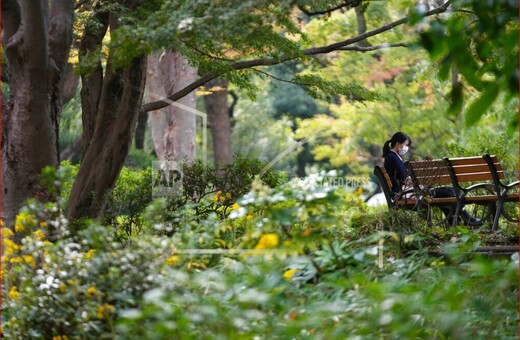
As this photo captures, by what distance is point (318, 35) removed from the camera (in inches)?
990

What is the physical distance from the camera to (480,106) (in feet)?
12.8

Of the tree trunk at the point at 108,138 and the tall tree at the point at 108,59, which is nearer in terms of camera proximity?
the tall tree at the point at 108,59

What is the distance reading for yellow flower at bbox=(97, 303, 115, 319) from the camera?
528cm

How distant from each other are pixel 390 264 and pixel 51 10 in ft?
18.5

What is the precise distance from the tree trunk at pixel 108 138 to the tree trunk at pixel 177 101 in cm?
792

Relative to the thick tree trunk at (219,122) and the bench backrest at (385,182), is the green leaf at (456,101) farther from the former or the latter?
the thick tree trunk at (219,122)

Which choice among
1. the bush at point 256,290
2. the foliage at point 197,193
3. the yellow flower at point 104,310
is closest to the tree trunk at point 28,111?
the foliage at point 197,193

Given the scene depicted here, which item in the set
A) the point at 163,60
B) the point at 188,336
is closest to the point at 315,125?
the point at 163,60

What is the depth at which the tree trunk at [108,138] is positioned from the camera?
1068 cm

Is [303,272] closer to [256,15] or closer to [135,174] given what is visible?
[256,15]

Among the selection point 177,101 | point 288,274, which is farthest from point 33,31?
point 177,101

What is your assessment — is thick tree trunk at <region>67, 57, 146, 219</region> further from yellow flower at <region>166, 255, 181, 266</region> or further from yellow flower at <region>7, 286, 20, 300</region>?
yellow flower at <region>166, 255, 181, 266</region>

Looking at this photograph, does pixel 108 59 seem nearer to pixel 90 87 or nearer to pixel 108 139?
pixel 108 139

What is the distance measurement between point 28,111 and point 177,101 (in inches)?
405
